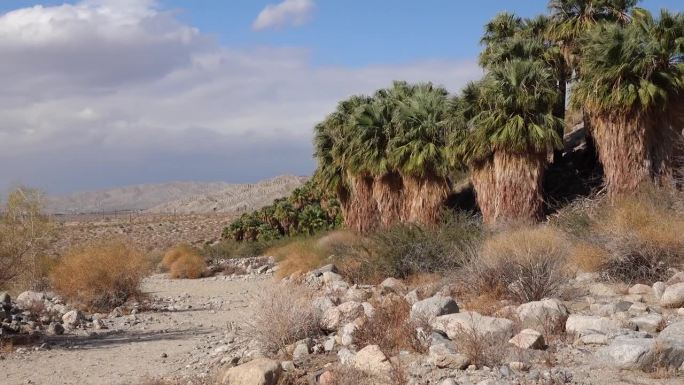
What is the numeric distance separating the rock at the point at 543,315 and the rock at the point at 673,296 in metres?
1.98

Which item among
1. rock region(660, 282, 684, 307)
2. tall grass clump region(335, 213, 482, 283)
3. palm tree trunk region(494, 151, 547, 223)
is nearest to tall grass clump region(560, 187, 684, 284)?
rock region(660, 282, 684, 307)

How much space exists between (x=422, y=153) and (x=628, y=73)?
8550mm

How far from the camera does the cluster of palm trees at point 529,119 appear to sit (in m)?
23.1

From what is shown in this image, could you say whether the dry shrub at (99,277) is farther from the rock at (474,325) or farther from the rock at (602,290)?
the rock at (602,290)

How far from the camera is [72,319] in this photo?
16.6 m

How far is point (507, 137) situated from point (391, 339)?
16.0 meters

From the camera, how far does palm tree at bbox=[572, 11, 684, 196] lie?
896 inches

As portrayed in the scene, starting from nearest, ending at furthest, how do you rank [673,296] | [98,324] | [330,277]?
[673,296] → [98,324] → [330,277]

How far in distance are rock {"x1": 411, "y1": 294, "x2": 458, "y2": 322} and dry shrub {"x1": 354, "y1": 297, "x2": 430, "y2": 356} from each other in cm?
15

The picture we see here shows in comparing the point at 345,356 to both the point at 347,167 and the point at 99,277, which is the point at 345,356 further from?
the point at 347,167

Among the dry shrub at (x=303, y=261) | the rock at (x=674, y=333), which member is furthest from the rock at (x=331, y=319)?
the dry shrub at (x=303, y=261)

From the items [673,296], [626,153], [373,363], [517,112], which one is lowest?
[673,296]

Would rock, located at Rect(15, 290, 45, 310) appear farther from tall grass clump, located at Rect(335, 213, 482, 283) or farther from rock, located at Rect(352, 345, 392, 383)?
rock, located at Rect(352, 345, 392, 383)

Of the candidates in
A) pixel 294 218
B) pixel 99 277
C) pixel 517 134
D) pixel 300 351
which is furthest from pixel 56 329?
pixel 294 218
